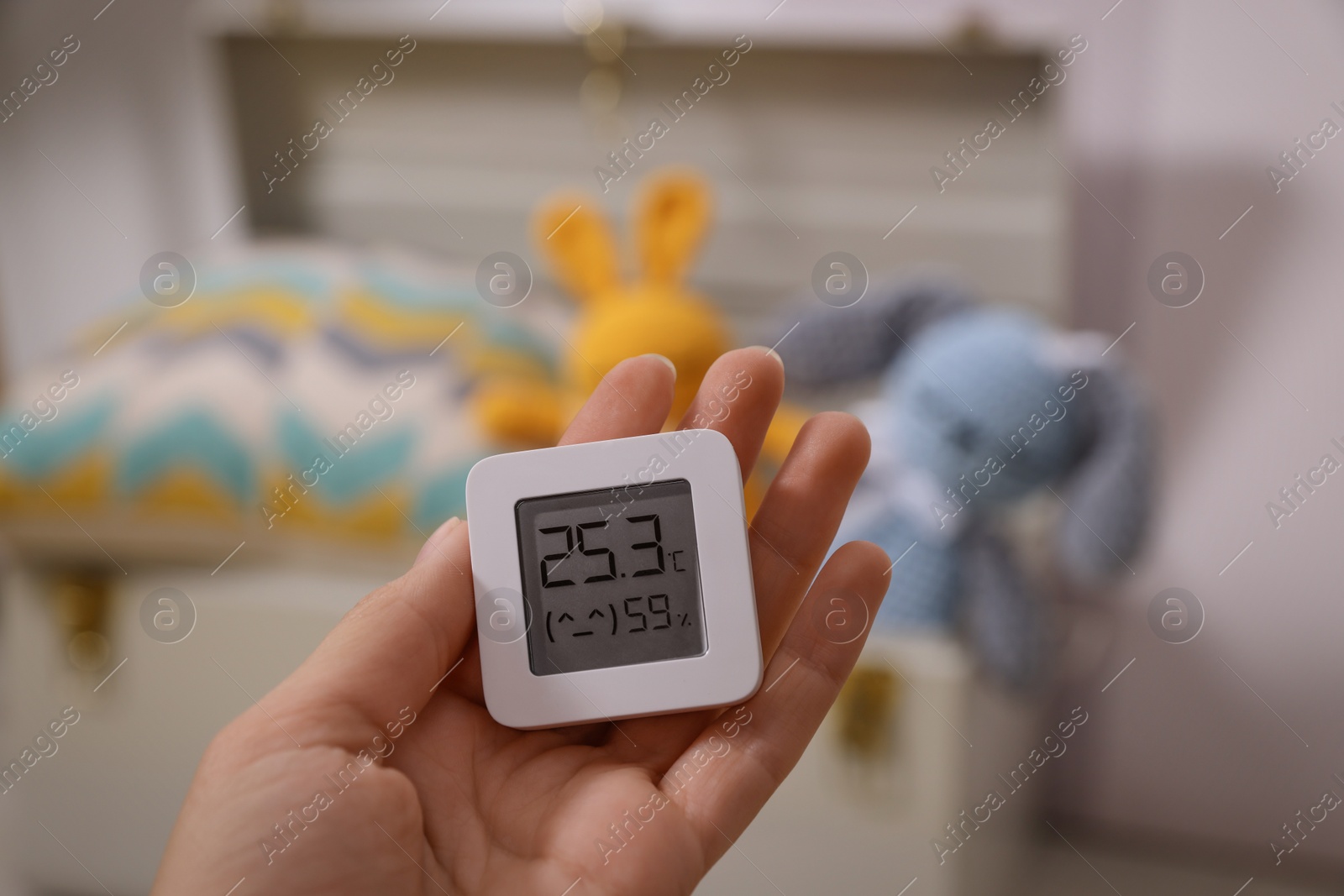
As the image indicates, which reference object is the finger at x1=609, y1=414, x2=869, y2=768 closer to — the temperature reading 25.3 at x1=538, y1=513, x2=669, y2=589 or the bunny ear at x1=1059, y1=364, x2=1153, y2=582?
the temperature reading 25.3 at x1=538, y1=513, x2=669, y2=589

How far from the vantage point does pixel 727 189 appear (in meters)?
1.60

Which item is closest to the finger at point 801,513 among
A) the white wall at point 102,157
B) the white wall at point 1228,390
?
the white wall at point 1228,390

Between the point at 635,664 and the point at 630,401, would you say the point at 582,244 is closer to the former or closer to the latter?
the point at 630,401

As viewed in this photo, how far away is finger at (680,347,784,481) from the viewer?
78 cm

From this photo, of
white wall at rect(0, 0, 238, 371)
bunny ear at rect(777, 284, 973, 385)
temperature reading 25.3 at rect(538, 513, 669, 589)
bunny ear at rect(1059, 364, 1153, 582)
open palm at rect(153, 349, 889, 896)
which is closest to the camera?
open palm at rect(153, 349, 889, 896)

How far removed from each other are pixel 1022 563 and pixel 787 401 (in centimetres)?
33

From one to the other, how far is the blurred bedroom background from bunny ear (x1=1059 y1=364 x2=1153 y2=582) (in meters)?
0.10

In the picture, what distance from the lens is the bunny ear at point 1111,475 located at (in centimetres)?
111

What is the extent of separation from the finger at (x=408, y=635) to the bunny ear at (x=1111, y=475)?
0.54 m

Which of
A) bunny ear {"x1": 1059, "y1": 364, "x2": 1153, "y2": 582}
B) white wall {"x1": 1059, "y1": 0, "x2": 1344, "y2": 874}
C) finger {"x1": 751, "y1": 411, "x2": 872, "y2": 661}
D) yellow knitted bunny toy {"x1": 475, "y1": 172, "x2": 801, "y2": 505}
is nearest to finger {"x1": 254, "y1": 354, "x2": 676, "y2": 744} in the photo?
finger {"x1": 751, "y1": 411, "x2": 872, "y2": 661}

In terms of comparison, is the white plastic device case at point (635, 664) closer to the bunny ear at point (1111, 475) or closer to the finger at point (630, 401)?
the finger at point (630, 401)

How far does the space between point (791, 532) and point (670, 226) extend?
0.66 meters

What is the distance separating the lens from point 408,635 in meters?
0.74

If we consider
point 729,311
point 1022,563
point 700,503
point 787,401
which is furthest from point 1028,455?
point 729,311
